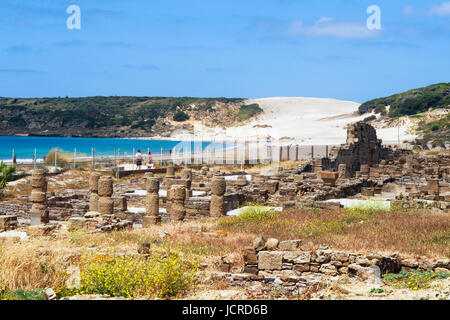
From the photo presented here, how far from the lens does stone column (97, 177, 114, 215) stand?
2162 centimetres

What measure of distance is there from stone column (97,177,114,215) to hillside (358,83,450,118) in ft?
279

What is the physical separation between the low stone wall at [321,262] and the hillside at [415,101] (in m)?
90.2

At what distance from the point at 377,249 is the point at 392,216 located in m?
5.74

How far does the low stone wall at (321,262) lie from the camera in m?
12.2

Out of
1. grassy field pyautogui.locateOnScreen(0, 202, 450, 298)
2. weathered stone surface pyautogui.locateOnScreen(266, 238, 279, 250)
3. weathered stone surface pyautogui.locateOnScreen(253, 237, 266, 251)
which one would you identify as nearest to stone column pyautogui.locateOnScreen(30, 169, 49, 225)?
grassy field pyautogui.locateOnScreen(0, 202, 450, 298)

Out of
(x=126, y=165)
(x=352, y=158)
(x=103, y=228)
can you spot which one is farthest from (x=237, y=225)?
(x=126, y=165)

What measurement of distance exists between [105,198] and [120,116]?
14419 cm

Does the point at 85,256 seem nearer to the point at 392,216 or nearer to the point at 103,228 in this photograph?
the point at 103,228

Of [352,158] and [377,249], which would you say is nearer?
[377,249]

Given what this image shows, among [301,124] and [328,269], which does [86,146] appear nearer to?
[301,124]

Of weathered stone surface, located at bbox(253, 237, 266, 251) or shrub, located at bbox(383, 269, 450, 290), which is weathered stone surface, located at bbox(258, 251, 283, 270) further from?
shrub, located at bbox(383, 269, 450, 290)

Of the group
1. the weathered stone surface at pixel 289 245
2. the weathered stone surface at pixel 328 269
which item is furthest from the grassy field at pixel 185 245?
the weathered stone surface at pixel 328 269

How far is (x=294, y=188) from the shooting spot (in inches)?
1043
